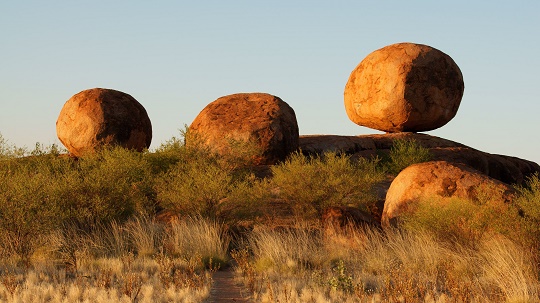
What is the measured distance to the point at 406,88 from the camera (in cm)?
2530

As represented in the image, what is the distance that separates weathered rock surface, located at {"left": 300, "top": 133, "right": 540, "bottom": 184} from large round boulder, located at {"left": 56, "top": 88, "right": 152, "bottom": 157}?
556 cm

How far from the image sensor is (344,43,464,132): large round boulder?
2547 cm

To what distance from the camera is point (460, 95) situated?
89.2ft

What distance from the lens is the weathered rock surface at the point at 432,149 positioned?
23922 mm

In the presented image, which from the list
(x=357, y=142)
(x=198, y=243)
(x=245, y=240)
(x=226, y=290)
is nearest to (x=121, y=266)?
(x=198, y=243)

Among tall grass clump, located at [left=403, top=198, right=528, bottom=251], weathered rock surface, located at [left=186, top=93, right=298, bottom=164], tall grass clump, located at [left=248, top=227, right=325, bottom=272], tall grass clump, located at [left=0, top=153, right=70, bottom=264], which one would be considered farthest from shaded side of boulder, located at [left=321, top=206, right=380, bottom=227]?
tall grass clump, located at [left=0, top=153, right=70, bottom=264]

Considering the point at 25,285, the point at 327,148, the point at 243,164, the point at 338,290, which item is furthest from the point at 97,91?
the point at 338,290

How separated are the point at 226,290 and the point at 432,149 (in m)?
15.5

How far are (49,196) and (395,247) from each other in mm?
7242

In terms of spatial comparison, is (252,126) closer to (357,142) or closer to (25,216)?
(357,142)

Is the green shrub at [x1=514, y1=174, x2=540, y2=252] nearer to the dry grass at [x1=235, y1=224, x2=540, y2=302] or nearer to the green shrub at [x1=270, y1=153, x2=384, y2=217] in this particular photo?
the dry grass at [x1=235, y1=224, x2=540, y2=302]

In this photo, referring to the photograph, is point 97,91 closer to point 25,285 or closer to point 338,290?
point 25,285

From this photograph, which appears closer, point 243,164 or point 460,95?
point 243,164

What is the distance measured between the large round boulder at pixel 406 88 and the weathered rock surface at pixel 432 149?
726 millimetres
